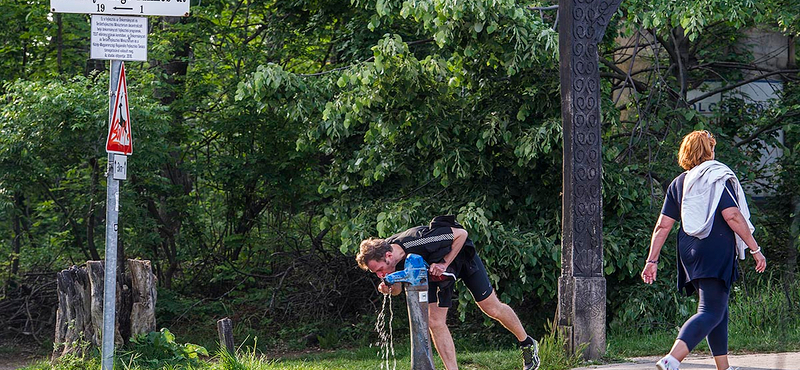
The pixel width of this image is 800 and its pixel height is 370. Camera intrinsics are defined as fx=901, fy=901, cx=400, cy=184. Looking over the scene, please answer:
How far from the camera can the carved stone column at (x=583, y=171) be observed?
7.93 metres

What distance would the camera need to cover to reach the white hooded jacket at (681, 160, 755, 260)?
6.11 m

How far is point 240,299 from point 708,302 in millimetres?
9967

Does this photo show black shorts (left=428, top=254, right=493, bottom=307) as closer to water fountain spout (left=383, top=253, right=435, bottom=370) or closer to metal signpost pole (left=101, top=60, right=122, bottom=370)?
water fountain spout (left=383, top=253, right=435, bottom=370)

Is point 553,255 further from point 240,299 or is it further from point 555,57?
point 240,299

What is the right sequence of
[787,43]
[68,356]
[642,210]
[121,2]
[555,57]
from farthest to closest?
[787,43]
[642,210]
[555,57]
[68,356]
[121,2]

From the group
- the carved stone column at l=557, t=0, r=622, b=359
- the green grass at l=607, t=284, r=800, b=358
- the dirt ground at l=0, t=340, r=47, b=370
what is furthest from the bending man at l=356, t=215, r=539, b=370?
the dirt ground at l=0, t=340, r=47, b=370

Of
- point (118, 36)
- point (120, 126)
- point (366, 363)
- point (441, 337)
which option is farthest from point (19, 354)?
point (441, 337)

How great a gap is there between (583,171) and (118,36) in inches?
159

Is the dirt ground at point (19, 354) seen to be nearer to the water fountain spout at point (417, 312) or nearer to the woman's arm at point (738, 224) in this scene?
the water fountain spout at point (417, 312)

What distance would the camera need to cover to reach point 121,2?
22.3 feet

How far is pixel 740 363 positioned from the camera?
7699 mm

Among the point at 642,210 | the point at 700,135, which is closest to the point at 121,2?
the point at 700,135

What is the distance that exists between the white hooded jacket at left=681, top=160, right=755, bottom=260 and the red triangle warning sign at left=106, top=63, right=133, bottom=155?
4031mm

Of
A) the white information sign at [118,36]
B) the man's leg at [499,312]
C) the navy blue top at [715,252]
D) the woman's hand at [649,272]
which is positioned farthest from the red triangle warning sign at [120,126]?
the navy blue top at [715,252]
